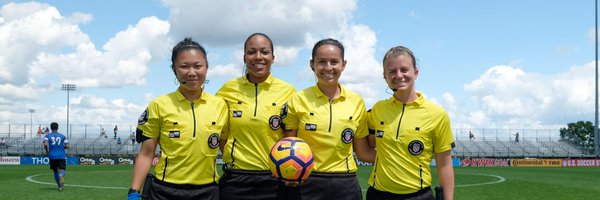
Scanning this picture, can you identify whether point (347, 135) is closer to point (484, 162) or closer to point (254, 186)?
point (254, 186)

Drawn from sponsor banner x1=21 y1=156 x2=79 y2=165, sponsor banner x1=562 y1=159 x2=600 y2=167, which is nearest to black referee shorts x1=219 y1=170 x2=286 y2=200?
sponsor banner x1=21 y1=156 x2=79 y2=165

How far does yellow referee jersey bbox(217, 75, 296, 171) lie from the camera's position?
5664mm

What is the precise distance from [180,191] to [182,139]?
1.58 ft

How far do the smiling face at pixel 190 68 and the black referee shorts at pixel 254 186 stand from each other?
1008mm

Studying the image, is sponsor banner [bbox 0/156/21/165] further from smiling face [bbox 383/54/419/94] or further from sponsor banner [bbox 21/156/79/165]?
smiling face [bbox 383/54/419/94]

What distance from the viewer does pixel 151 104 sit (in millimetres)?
5426

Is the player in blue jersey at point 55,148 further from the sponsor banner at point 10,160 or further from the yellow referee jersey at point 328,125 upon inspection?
the sponsor banner at point 10,160

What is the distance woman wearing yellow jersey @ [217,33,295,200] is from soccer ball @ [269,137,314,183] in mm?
590

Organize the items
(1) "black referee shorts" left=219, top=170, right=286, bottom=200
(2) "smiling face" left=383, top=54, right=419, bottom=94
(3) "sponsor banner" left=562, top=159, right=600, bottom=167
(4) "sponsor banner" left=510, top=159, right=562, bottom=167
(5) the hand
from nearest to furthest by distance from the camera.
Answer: (2) "smiling face" left=383, top=54, right=419, bottom=94
(5) the hand
(1) "black referee shorts" left=219, top=170, right=286, bottom=200
(4) "sponsor banner" left=510, top=159, right=562, bottom=167
(3) "sponsor banner" left=562, top=159, right=600, bottom=167

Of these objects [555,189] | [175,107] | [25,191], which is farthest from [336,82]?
[555,189]

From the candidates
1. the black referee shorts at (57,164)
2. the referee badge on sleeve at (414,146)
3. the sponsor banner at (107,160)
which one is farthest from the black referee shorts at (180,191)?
the sponsor banner at (107,160)

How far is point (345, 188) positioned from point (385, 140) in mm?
611

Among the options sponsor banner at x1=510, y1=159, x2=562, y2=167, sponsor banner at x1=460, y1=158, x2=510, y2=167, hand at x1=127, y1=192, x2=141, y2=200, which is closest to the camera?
hand at x1=127, y1=192, x2=141, y2=200

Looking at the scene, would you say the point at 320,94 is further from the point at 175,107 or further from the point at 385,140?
the point at 175,107
